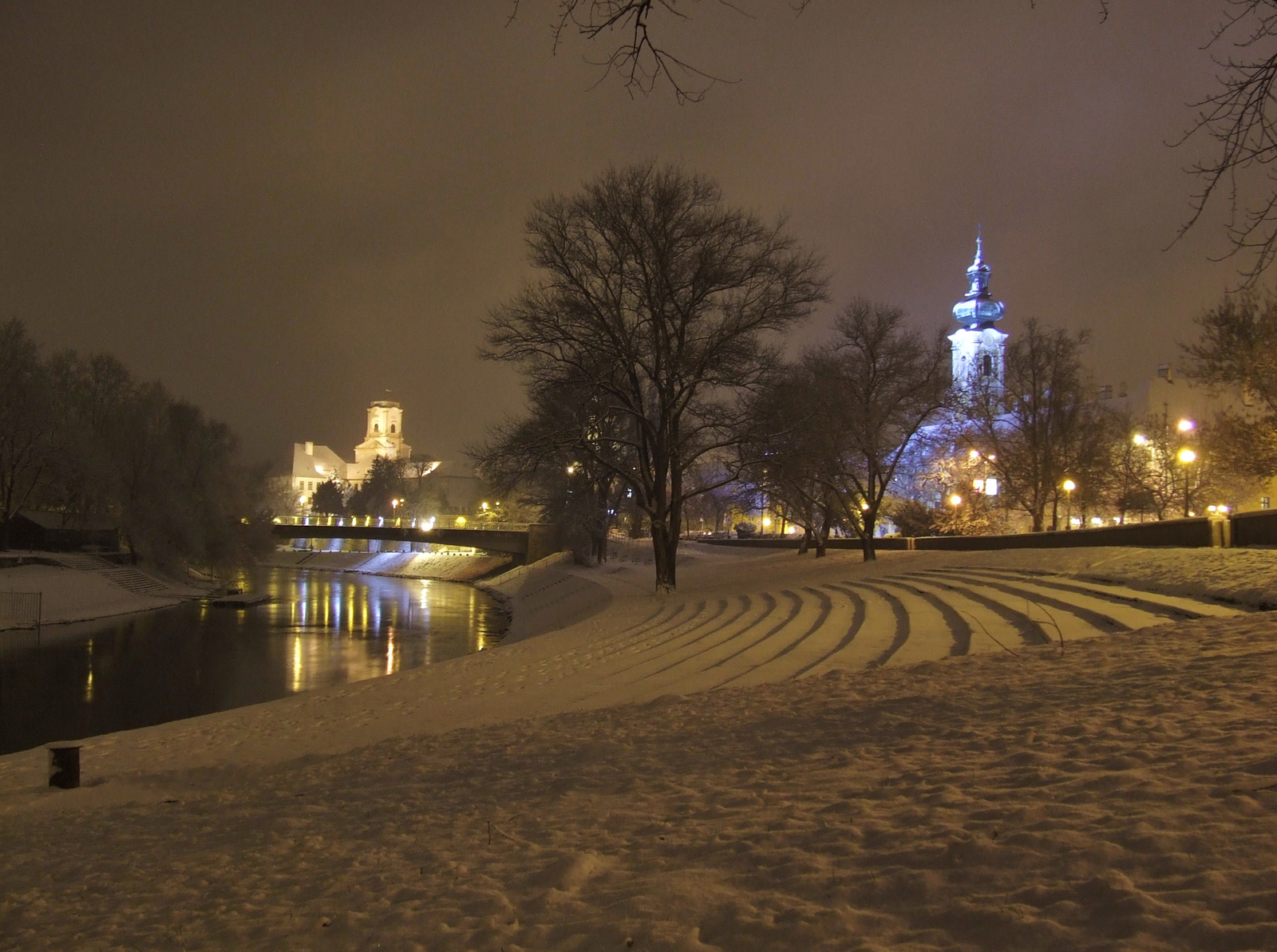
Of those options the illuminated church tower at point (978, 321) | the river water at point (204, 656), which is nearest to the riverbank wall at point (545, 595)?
the river water at point (204, 656)

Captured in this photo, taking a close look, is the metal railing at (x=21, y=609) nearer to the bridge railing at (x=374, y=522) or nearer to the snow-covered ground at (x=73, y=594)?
the snow-covered ground at (x=73, y=594)

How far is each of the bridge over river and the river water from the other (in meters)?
16.1

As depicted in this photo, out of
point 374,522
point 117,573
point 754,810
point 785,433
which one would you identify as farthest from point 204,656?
point 374,522

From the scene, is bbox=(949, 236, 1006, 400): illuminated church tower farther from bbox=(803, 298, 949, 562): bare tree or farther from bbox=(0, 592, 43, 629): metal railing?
bbox=(0, 592, 43, 629): metal railing

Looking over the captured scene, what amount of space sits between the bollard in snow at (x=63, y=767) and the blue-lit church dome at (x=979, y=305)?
93.6 m

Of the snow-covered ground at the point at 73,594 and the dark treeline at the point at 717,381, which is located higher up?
the dark treeline at the point at 717,381

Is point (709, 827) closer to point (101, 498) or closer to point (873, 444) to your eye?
point (873, 444)

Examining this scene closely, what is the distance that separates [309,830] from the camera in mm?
7348

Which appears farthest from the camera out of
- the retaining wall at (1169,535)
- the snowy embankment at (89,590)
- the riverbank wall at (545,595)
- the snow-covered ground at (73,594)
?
the snowy embankment at (89,590)

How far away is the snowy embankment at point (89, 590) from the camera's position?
3831 cm

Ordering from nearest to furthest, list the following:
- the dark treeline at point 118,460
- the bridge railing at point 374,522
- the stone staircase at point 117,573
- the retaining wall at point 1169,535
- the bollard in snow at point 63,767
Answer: the bollard in snow at point 63,767
the retaining wall at point 1169,535
the stone staircase at point 117,573
the dark treeline at point 118,460
the bridge railing at point 374,522

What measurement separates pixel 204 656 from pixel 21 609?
14150 mm

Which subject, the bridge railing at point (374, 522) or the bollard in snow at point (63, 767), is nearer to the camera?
the bollard in snow at point (63, 767)

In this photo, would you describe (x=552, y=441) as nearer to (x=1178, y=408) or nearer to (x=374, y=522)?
(x=1178, y=408)
